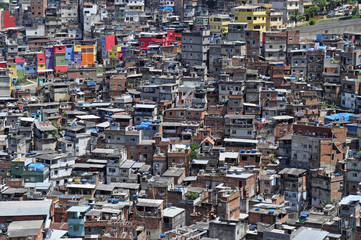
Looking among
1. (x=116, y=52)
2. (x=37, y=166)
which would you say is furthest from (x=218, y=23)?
(x=37, y=166)

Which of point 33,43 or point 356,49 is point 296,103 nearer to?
point 356,49

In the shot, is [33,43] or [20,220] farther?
[33,43]

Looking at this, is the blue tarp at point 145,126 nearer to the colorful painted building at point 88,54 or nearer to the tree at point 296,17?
the colorful painted building at point 88,54

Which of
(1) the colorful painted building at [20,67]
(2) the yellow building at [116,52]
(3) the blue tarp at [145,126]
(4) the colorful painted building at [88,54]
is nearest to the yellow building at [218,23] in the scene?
(2) the yellow building at [116,52]

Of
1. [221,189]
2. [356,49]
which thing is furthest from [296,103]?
[221,189]

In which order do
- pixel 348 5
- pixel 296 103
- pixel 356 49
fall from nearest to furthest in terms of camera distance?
pixel 296 103, pixel 356 49, pixel 348 5

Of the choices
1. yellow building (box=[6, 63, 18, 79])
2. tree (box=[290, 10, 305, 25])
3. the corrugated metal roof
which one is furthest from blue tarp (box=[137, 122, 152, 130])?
tree (box=[290, 10, 305, 25])

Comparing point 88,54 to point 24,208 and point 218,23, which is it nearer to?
point 218,23

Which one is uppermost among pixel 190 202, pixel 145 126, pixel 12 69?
pixel 12 69
